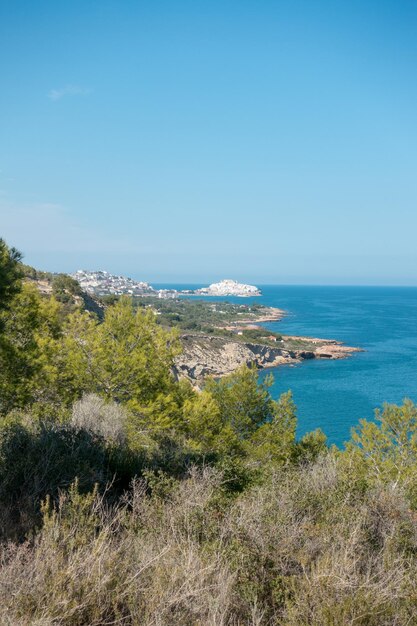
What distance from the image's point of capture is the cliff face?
64625 mm

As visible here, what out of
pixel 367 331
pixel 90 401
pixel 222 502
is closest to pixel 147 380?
pixel 90 401

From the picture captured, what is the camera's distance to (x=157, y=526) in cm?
638

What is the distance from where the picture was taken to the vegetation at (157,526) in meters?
4.38

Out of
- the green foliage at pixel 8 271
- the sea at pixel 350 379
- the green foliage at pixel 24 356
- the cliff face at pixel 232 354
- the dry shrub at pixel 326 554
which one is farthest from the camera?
the cliff face at pixel 232 354

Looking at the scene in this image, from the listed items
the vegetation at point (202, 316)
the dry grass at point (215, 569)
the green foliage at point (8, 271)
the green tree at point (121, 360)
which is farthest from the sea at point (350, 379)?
the green foliage at point (8, 271)

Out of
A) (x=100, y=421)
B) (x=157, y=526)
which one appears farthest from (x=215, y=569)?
(x=100, y=421)

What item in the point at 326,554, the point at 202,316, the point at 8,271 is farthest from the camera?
the point at 202,316

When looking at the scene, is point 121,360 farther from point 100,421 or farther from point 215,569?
point 215,569

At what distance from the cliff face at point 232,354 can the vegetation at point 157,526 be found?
160 feet

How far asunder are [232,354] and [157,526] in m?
65.4

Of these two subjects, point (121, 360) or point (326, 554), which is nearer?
point (326, 554)

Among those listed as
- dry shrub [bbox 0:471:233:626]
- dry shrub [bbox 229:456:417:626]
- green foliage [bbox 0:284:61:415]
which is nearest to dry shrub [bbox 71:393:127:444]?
green foliage [bbox 0:284:61:415]

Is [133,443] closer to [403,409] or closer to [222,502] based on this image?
[222,502]

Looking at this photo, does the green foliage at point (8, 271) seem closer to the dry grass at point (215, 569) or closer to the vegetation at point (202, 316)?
the dry grass at point (215, 569)
